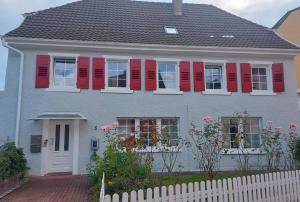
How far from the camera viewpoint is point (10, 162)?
10062 millimetres

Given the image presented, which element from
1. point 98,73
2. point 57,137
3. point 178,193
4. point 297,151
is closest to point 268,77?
point 297,151

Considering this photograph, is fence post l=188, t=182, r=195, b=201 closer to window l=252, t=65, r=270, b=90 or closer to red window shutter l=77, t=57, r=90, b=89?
red window shutter l=77, t=57, r=90, b=89

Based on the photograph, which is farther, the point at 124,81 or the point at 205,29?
the point at 205,29

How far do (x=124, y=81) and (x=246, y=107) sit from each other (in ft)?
20.1

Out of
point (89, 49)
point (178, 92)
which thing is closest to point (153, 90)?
point (178, 92)

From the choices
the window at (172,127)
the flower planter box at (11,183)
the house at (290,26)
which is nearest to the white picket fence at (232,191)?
the flower planter box at (11,183)

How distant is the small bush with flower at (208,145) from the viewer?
1038 centimetres

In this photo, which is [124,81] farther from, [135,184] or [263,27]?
[263,27]

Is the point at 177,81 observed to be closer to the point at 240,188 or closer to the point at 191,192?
the point at 240,188

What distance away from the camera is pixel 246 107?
1454cm

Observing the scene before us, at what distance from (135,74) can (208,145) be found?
478 centimetres

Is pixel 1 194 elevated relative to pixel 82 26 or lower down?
lower down

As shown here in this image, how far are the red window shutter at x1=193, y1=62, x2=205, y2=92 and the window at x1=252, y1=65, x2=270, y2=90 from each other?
2.90 m

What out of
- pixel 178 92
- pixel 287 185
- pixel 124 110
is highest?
pixel 178 92
